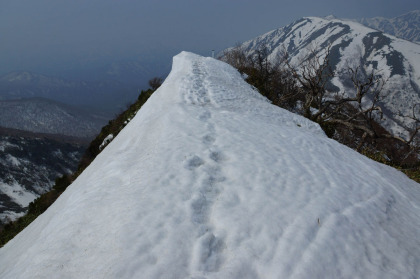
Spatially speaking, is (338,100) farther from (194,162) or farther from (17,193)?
(17,193)

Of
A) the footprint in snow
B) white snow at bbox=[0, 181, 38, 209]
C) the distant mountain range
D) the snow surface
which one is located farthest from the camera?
the distant mountain range

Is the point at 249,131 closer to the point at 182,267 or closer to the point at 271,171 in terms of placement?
the point at 271,171

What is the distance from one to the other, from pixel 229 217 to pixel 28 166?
172 metres

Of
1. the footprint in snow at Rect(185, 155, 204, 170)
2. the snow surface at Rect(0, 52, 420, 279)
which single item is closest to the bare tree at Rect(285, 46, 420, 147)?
the snow surface at Rect(0, 52, 420, 279)

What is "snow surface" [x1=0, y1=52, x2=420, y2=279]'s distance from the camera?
3549 mm

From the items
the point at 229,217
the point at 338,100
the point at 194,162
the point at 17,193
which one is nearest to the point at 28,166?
the point at 17,193

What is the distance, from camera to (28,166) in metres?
142

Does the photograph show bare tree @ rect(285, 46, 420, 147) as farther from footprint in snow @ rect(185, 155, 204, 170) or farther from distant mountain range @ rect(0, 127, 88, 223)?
distant mountain range @ rect(0, 127, 88, 223)

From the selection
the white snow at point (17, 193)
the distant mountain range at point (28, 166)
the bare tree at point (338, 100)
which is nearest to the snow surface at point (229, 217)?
the bare tree at point (338, 100)

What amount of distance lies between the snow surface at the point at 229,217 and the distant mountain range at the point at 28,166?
12274 centimetres

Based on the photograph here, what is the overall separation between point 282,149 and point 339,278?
12.8 ft

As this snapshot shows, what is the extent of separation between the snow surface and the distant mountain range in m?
123

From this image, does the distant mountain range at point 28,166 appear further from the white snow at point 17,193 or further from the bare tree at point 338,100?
the bare tree at point 338,100

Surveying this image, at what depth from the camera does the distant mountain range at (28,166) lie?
119375mm
